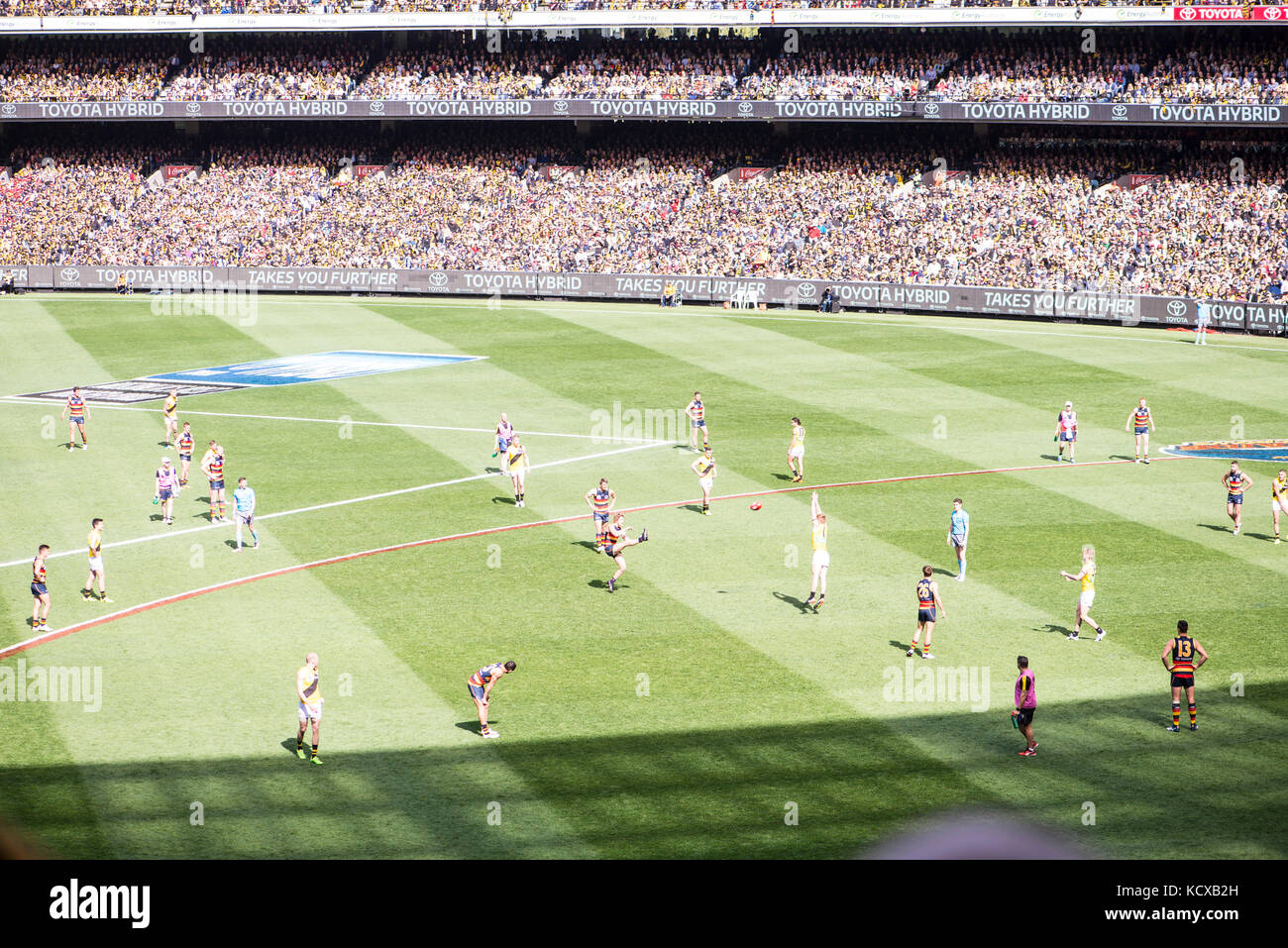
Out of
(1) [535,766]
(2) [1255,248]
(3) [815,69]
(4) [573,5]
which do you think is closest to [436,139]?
(4) [573,5]

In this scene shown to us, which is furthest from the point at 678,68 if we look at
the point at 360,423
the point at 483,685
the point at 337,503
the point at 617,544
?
the point at 483,685

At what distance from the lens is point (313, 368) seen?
47.9 m

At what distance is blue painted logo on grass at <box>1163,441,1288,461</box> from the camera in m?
35.6

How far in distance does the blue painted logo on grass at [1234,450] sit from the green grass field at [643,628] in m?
1.06

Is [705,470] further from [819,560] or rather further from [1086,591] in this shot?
[1086,591]

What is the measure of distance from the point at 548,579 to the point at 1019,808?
11.2 meters

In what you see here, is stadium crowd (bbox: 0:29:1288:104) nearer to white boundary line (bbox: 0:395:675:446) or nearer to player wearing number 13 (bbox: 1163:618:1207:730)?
white boundary line (bbox: 0:395:675:446)

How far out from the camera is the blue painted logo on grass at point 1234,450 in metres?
35.6

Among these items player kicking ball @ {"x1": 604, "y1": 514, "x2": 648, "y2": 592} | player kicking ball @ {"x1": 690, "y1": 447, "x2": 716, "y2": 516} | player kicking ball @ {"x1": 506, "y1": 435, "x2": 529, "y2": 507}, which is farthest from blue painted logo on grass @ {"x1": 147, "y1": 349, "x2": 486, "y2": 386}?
player kicking ball @ {"x1": 604, "y1": 514, "x2": 648, "y2": 592}

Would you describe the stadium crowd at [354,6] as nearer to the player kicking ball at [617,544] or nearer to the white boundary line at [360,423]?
the white boundary line at [360,423]

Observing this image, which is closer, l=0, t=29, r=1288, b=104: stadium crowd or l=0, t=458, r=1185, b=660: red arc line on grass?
l=0, t=458, r=1185, b=660: red arc line on grass

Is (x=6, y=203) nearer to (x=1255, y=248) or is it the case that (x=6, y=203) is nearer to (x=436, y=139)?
(x=436, y=139)

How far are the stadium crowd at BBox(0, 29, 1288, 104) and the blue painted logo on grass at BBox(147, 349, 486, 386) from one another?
26558 millimetres

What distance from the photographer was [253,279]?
67312mm
